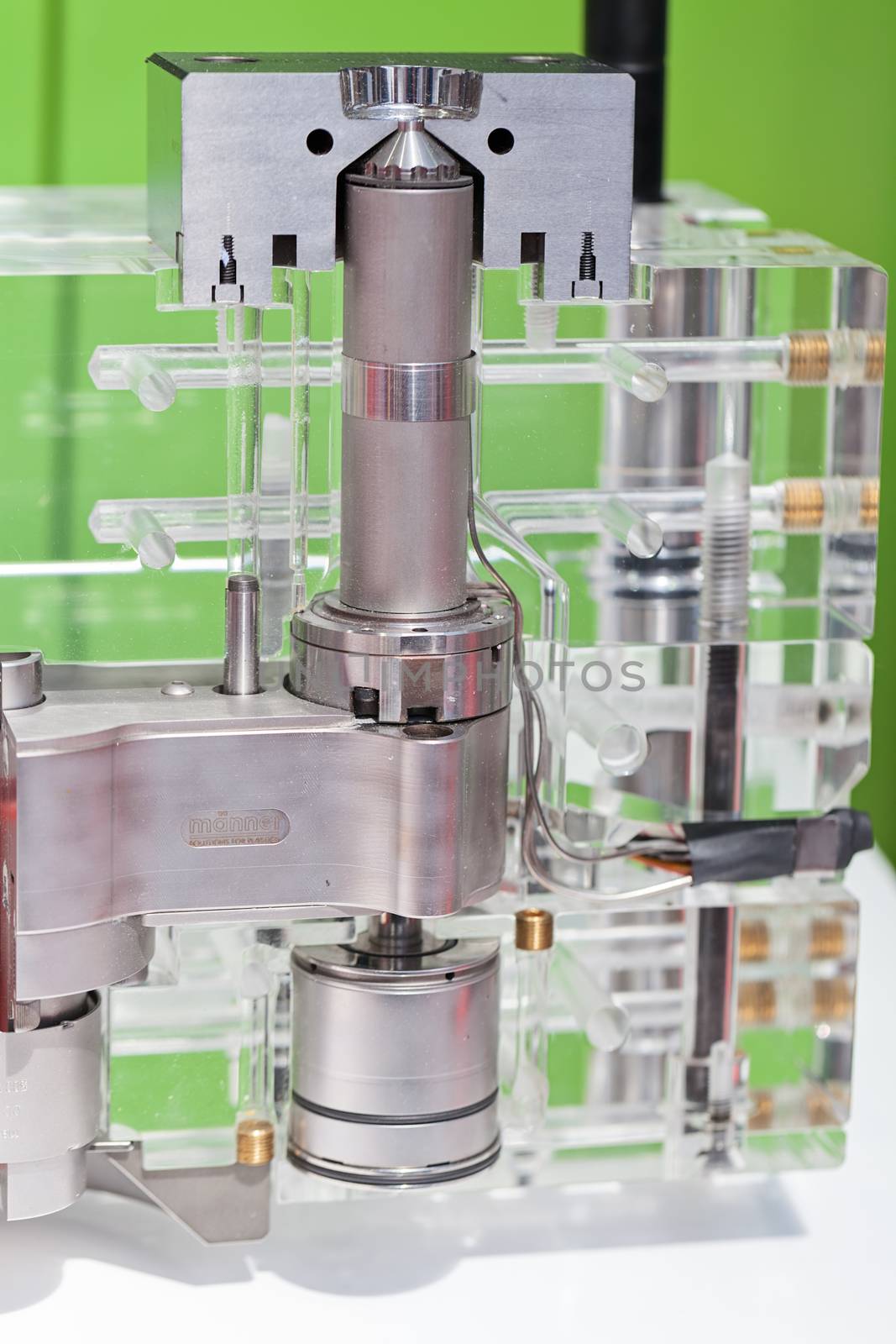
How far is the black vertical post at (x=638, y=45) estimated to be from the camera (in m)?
0.95

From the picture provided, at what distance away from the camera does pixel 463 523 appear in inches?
25.2

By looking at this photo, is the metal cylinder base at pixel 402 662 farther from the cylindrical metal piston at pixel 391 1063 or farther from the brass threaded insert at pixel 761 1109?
the brass threaded insert at pixel 761 1109

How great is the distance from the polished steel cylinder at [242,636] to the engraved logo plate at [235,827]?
4cm

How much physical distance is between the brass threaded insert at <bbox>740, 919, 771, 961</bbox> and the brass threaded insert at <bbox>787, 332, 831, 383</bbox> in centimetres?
19

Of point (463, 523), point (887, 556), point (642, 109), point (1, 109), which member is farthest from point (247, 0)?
point (463, 523)

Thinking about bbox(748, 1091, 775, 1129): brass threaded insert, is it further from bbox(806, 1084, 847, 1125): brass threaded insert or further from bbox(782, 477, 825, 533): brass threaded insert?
bbox(782, 477, 825, 533): brass threaded insert

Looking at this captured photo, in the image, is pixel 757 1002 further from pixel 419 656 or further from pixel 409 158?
pixel 409 158

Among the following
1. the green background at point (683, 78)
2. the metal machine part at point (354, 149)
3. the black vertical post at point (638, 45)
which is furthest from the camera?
the green background at point (683, 78)

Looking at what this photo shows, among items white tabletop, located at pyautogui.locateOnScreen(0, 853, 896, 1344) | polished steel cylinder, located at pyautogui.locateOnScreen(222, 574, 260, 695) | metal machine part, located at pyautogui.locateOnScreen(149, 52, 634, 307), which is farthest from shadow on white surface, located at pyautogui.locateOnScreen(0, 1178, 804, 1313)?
metal machine part, located at pyautogui.locateOnScreen(149, 52, 634, 307)

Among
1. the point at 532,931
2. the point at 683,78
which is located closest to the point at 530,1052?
the point at 532,931

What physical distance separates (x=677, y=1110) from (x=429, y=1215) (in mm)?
97

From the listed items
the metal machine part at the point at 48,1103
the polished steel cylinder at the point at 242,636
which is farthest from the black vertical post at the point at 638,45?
the metal machine part at the point at 48,1103

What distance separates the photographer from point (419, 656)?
0.62 metres

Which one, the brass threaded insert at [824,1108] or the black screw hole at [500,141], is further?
the brass threaded insert at [824,1108]
